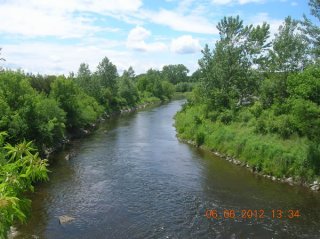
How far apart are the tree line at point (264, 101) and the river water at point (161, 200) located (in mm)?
2560

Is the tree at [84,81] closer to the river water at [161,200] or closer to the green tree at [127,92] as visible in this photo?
the green tree at [127,92]

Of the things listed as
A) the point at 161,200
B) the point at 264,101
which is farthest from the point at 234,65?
the point at 161,200

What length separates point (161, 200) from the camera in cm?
2272

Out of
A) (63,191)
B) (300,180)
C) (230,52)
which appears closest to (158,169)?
(63,191)

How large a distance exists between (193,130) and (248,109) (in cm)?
764

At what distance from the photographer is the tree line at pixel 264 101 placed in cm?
2709

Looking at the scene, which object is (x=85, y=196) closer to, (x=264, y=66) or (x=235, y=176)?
(x=235, y=176)

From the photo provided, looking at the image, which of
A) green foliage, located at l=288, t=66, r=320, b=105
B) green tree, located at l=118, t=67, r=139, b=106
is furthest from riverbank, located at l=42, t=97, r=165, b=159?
green foliage, located at l=288, t=66, r=320, b=105

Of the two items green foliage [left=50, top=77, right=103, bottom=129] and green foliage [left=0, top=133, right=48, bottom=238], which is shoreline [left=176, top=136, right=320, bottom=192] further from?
green foliage [left=0, top=133, right=48, bottom=238]

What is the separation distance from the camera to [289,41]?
124 ft

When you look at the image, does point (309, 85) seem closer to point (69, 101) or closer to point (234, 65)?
point (234, 65)
